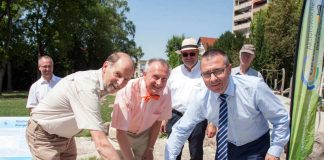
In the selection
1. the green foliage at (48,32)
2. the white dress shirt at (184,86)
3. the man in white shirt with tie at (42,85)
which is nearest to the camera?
the white dress shirt at (184,86)

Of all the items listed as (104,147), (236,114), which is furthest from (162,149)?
(104,147)

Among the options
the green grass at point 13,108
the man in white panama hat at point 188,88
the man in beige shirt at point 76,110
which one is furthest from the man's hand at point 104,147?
the green grass at point 13,108

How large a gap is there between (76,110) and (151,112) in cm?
107

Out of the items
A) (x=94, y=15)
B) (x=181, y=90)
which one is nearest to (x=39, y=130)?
(x=181, y=90)

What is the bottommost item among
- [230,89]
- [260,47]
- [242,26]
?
[230,89]

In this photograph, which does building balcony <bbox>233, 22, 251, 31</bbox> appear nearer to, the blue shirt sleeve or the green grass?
the green grass

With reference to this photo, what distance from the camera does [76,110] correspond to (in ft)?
9.29

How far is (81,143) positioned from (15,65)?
3509 centimetres

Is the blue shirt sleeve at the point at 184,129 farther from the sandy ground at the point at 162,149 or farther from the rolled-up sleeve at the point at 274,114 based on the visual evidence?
the sandy ground at the point at 162,149

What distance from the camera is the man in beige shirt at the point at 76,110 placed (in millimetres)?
2746

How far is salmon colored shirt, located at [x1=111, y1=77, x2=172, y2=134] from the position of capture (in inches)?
136

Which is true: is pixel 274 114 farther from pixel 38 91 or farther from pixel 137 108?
pixel 38 91

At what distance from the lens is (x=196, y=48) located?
19.2 feet

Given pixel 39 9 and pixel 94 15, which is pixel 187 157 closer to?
pixel 39 9
